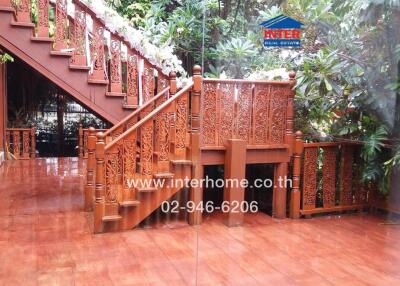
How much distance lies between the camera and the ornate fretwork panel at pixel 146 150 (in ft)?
12.1

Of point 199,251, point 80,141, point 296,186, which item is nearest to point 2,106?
point 80,141

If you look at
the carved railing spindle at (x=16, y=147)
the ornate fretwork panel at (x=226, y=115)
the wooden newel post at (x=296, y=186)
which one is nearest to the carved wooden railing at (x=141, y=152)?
the ornate fretwork panel at (x=226, y=115)

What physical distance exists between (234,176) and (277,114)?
2.24 feet

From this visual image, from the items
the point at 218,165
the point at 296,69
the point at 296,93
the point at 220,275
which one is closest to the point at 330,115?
the point at 296,93

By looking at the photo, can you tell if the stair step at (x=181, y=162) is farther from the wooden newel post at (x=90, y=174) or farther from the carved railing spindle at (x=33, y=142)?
the carved railing spindle at (x=33, y=142)

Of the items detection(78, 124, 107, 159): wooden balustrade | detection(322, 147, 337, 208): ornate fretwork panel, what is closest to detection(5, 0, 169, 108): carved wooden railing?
detection(322, 147, 337, 208): ornate fretwork panel

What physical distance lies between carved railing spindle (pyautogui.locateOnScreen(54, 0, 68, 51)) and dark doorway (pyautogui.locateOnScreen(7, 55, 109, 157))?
9.95 ft

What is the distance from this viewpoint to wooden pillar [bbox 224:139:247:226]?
12.6 feet

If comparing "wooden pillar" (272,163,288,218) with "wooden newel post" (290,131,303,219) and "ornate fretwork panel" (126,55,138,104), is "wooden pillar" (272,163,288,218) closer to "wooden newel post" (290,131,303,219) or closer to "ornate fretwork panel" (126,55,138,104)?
"wooden newel post" (290,131,303,219)

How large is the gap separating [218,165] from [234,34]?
1.58 metres

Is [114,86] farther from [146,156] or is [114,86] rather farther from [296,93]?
[296,93]

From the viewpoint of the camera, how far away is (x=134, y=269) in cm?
281

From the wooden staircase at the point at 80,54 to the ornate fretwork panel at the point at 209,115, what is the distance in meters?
1.00

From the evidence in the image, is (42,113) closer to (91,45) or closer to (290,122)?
(91,45)
